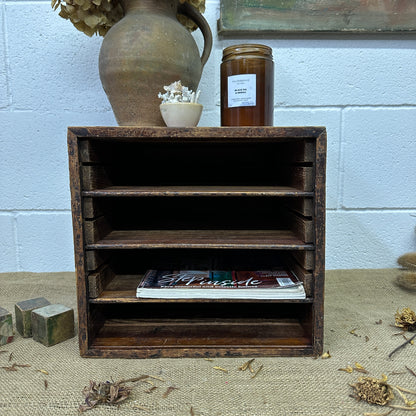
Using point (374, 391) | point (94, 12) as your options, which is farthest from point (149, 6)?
point (374, 391)

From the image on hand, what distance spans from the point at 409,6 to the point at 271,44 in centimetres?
48

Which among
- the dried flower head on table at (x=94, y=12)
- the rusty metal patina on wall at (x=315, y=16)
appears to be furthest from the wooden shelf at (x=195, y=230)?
the rusty metal patina on wall at (x=315, y=16)

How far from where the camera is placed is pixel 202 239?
0.90 meters

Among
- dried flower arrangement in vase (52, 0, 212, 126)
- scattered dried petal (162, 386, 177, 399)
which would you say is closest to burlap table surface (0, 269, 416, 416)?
scattered dried petal (162, 386, 177, 399)

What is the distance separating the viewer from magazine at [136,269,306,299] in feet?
2.85

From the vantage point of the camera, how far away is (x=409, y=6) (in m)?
1.29

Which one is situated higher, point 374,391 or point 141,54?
point 141,54

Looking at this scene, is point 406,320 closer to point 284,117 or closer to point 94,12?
point 284,117

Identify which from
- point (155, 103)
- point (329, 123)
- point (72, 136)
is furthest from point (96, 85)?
point (329, 123)

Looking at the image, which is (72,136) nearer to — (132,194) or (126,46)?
(132,194)

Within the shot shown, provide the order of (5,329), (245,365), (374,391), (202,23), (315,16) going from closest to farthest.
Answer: (374,391) < (245,365) < (5,329) < (202,23) < (315,16)

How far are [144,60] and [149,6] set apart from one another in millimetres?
176

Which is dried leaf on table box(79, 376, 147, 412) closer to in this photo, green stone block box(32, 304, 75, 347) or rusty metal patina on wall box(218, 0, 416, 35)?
green stone block box(32, 304, 75, 347)

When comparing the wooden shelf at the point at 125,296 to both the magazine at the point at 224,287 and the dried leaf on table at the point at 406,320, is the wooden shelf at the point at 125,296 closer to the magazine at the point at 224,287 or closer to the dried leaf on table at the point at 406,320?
the magazine at the point at 224,287
